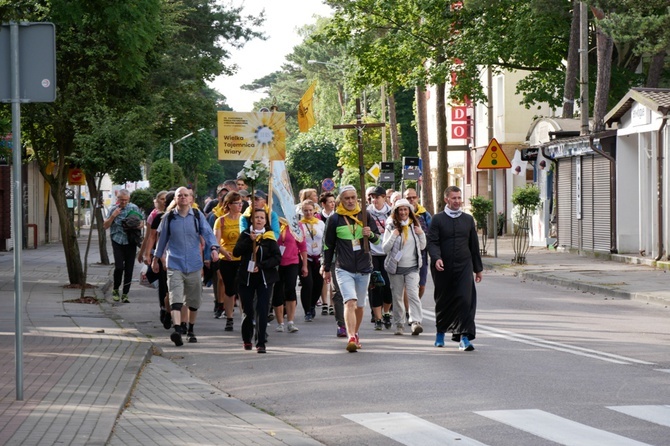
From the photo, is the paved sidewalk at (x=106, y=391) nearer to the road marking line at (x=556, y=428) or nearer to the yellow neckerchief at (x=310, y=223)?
the road marking line at (x=556, y=428)

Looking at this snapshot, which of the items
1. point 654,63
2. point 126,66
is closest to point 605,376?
point 126,66

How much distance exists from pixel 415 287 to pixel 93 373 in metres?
5.01

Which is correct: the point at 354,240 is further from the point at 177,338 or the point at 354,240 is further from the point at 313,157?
the point at 313,157

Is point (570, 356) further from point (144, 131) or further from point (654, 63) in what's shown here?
point (654, 63)

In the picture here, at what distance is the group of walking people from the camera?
44.9 feet

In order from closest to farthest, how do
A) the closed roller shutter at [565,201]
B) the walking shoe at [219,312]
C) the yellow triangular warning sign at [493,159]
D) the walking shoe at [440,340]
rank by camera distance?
the walking shoe at [440,340] < the walking shoe at [219,312] < the yellow triangular warning sign at [493,159] < the closed roller shutter at [565,201]

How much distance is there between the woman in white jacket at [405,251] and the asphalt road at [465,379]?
0.54 m

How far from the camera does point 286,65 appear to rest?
10844 centimetres

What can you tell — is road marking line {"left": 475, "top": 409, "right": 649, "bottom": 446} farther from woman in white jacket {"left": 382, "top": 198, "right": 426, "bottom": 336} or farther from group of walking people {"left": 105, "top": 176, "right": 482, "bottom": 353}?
woman in white jacket {"left": 382, "top": 198, "right": 426, "bottom": 336}

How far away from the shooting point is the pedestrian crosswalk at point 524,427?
8141 millimetres

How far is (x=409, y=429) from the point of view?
868cm

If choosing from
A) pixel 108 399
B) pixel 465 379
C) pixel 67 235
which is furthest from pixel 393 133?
pixel 108 399

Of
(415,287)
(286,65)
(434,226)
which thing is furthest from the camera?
(286,65)

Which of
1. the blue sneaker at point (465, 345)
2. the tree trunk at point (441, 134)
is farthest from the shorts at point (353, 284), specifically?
the tree trunk at point (441, 134)
